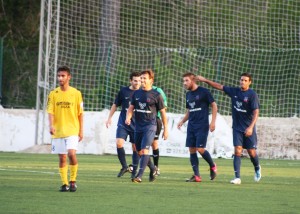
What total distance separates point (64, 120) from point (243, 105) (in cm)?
400

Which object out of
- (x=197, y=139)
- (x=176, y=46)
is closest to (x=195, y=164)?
(x=197, y=139)

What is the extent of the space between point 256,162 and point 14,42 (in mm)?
24778

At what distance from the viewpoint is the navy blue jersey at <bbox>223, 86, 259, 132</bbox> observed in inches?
671

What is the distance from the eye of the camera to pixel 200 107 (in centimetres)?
1742

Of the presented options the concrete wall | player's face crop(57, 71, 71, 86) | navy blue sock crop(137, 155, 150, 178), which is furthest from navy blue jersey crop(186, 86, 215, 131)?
the concrete wall

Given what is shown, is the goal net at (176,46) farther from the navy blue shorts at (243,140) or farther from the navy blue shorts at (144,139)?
the navy blue shorts at (144,139)

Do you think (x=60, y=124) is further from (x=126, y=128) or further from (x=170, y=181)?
(x=126, y=128)

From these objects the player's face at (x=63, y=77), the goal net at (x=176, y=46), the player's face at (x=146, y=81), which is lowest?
the player's face at (x=63, y=77)

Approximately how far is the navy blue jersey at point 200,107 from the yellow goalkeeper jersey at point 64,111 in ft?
11.5

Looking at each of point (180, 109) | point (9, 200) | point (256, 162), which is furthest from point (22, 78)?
point (9, 200)

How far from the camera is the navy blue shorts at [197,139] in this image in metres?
17.3

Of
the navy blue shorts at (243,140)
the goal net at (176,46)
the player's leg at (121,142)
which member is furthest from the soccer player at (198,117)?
the goal net at (176,46)

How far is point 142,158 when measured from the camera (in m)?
16.5

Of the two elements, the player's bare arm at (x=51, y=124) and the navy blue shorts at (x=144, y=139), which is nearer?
the player's bare arm at (x=51, y=124)
